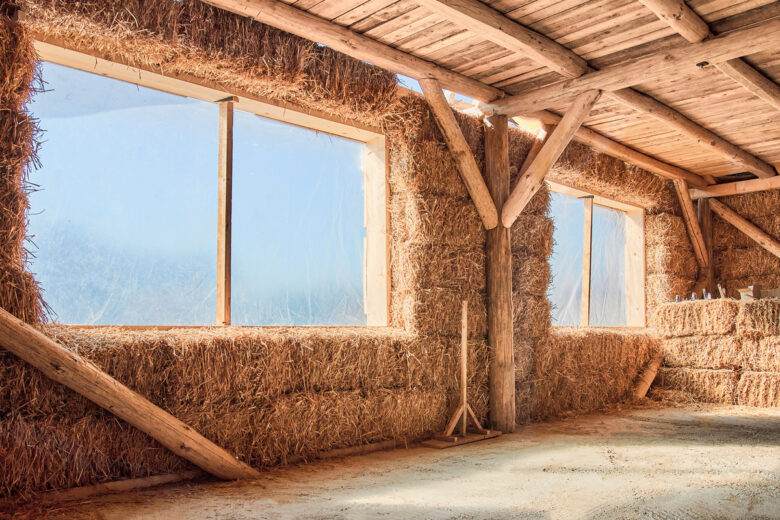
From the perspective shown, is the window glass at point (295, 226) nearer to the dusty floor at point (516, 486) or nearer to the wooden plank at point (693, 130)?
the dusty floor at point (516, 486)

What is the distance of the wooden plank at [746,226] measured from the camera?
8.33 meters

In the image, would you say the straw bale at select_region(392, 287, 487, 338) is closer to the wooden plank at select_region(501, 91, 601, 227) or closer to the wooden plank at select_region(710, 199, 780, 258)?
the wooden plank at select_region(501, 91, 601, 227)

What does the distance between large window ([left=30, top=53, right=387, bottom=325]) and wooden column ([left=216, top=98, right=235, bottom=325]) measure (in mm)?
12

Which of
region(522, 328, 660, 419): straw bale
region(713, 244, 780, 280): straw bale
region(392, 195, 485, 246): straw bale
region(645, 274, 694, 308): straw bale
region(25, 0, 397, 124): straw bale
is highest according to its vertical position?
region(25, 0, 397, 124): straw bale

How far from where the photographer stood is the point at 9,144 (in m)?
3.42

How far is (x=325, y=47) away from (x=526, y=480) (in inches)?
125

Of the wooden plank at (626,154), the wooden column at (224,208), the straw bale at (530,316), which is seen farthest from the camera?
the wooden plank at (626,154)

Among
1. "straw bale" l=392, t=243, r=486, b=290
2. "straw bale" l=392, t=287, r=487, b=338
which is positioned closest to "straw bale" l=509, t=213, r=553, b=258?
"straw bale" l=392, t=243, r=486, b=290

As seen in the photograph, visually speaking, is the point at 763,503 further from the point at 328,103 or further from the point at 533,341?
the point at 328,103

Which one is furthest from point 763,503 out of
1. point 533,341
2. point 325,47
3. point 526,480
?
point 325,47

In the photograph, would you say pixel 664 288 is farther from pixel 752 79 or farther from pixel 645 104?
pixel 752 79

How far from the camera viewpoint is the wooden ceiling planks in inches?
170

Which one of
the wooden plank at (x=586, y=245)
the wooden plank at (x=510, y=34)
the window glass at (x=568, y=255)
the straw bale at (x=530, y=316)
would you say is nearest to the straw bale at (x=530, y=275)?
the straw bale at (x=530, y=316)

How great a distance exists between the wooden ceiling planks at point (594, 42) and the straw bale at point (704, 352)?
2.31 metres
